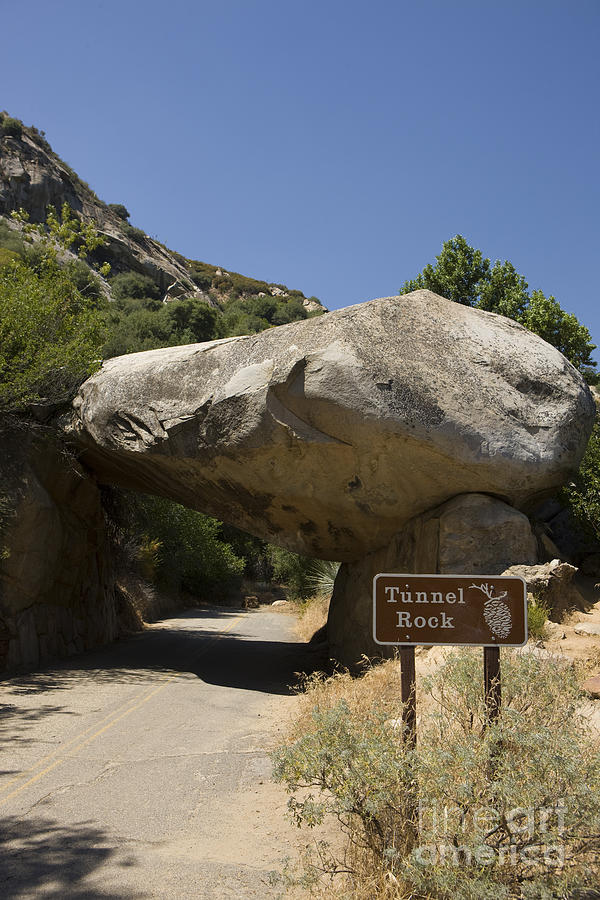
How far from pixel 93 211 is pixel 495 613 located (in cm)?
8232

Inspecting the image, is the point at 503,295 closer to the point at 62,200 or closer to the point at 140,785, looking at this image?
the point at 140,785

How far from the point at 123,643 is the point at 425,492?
10730 millimetres

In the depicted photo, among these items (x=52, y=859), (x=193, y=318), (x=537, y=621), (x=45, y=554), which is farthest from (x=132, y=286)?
(x=52, y=859)

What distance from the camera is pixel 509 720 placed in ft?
12.9

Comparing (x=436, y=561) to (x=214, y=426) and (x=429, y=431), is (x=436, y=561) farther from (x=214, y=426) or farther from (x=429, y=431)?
(x=214, y=426)

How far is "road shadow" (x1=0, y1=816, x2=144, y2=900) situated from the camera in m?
4.14

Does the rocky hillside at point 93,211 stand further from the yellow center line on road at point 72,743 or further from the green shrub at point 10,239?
the yellow center line on road at point 72,743

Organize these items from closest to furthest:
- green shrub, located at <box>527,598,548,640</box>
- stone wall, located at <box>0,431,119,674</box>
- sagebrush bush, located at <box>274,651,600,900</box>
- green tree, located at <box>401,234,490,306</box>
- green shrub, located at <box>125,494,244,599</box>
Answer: sagebrush bush, located at <box>274,651,600,900</box> < green shrub, located at <box>527,598,548,640</box> < stone wall, located at <box>0,431,119,674</box> < green tree, located at <box>401,234,490,306</box> < green shrub, located at <box>125,494,244,599</box>

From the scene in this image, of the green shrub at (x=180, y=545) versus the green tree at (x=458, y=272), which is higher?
the green tree at (x=458, y=272)

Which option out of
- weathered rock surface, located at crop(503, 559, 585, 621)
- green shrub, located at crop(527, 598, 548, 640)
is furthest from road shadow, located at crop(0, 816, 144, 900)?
weathered rock surface, located at crop(503, 559, 585, 621)

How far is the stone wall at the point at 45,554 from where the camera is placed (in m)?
12.7

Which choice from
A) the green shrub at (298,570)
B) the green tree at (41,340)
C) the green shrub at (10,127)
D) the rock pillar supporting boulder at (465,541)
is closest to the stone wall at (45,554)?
the green tree at (41,340)

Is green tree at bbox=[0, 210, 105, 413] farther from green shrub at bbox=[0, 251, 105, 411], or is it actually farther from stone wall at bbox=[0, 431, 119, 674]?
stone wall at bbox=[0, 431, 119, 674]

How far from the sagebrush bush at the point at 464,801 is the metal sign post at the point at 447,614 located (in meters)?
0.35
